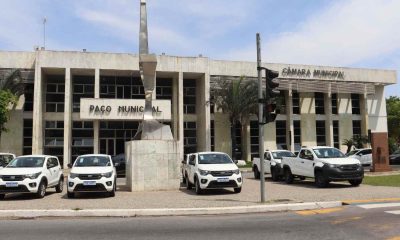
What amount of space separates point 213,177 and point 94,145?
73.8 feet

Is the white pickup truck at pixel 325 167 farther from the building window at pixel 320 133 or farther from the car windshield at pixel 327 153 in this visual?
the building window at pixel 320 133

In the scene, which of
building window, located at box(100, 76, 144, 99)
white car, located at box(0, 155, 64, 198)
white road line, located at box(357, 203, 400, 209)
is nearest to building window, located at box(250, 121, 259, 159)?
building window, located at box(100, 76, 144, 99)

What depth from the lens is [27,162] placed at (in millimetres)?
16625

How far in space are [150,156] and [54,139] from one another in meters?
21.8

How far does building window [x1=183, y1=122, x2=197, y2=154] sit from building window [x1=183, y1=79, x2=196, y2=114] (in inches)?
51.2

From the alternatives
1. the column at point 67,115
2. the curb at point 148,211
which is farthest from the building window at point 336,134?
the curb at point 148,211

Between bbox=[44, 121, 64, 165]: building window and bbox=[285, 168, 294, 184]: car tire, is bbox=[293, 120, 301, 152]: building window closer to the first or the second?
bbox=[44, 121, 64, 165]: building window

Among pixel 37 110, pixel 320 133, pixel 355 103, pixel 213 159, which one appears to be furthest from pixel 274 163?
pixel 355 103

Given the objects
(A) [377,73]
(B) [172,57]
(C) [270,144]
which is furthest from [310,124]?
(B) [172,57]

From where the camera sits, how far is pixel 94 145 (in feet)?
120

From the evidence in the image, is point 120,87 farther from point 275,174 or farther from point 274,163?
point 275,174

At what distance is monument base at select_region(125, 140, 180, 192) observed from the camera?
723 inches

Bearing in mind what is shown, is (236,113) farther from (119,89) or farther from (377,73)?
(377,73)

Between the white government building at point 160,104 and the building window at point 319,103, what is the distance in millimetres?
104
